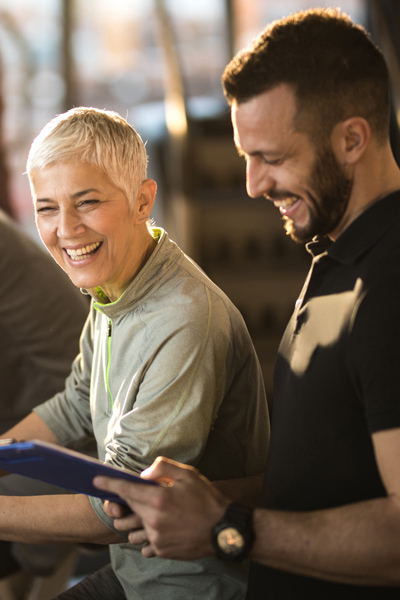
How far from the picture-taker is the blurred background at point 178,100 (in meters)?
4.72

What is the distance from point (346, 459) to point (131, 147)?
845 millimetres

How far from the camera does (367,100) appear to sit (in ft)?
3.87

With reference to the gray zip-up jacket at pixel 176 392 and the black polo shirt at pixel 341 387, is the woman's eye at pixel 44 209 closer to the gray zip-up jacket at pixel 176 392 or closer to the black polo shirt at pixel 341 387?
the gray zip-up jacket at pixel 176 392

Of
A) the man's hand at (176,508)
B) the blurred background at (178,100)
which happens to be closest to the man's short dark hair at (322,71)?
the man's hand at (176,508)

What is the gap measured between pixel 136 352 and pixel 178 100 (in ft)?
12.6

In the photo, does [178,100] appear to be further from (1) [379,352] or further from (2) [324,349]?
(1) [379,352]

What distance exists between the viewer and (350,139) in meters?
1.17

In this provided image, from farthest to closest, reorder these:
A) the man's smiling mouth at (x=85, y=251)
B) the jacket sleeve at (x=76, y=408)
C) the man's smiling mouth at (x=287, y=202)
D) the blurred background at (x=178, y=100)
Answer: the blurred background at (x=178, y=100) < the jacket sleeve at (x=76, y=408) < the man's smiling mouth at (x=85, y=251) < the man's smiling mouth at (x=287, y=202)

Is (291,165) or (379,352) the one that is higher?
(291,165)

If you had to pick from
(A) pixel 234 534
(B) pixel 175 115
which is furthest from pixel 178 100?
(A) pixel 234 534

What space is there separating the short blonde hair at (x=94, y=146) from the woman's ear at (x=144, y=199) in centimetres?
3

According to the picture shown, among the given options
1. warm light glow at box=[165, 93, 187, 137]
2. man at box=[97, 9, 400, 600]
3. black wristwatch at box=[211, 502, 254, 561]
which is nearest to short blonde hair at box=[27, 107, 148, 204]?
man at box=[97, 9, 400, 600]

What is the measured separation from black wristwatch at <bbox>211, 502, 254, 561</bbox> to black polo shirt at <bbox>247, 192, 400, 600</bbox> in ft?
0.49

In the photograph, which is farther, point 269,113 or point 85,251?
point 85,251
